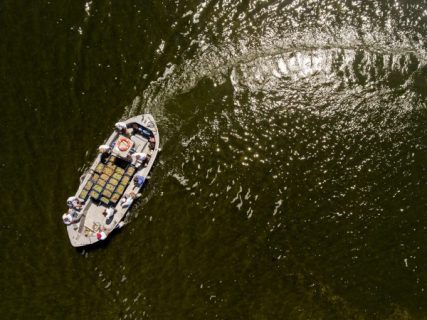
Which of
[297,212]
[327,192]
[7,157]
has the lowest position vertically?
[7,157]

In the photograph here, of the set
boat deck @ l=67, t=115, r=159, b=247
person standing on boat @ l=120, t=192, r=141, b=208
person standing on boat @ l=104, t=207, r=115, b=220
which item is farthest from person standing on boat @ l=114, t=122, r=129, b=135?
person standing on boat @ l=104, t=207, r=115, b=220

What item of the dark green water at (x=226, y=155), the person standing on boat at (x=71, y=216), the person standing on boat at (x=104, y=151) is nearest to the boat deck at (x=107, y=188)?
the person standing on boat at (x=104, y=151)

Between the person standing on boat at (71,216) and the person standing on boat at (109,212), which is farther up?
the person standing on boat at (109,212)

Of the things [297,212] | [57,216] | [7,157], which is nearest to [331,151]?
[297,212]

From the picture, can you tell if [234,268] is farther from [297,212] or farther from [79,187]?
[79,187]

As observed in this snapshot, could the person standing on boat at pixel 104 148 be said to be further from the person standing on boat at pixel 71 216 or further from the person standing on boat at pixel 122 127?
the person standing on boat at pixel 71 216

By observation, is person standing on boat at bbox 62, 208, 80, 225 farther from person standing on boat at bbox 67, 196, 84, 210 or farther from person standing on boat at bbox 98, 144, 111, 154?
person standing on boat at bbox 98, 144, 111, 154
